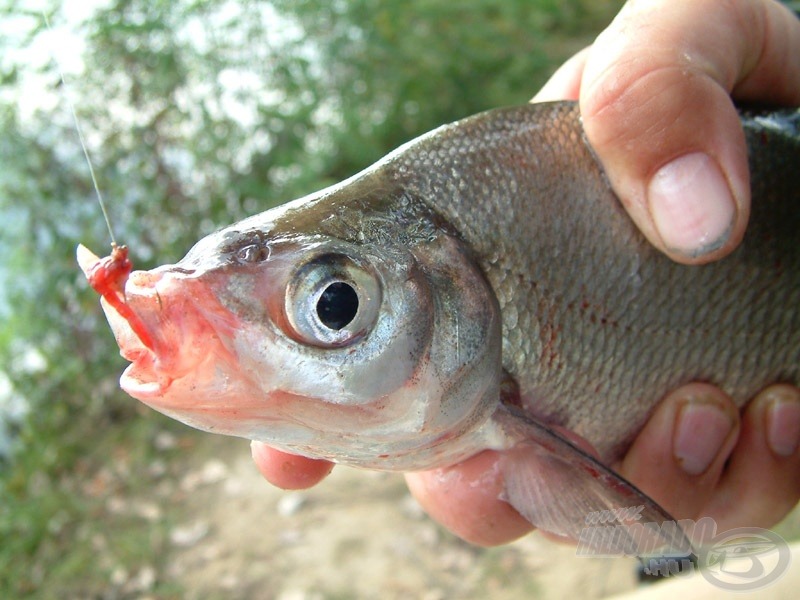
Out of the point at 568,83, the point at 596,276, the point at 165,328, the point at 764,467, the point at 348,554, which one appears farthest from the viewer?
the point at 348,554

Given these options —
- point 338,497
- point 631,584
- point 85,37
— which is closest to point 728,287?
point 631,584

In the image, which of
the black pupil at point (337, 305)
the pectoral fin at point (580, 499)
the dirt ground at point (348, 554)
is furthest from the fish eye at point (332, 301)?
the dirt ground at point (348, 554)

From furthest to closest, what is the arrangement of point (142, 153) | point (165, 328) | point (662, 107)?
point (142, 153)
point (662, 107)
point (165, 328)

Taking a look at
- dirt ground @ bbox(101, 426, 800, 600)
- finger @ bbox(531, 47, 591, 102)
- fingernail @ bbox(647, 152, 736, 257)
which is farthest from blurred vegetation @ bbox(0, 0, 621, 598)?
fingernail @ bbox(647, 152, 736, 257)

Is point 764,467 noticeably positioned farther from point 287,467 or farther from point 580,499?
point 287,467

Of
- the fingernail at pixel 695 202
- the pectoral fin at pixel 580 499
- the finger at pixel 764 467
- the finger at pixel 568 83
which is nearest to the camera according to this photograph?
the pectoral fin at pixel 580 499

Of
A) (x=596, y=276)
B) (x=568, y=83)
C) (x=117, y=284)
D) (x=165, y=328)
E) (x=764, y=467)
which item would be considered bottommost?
(x=764, y=467)

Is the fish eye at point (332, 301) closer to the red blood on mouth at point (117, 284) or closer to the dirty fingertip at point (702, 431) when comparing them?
the red blood on mouth at point (117, 284)

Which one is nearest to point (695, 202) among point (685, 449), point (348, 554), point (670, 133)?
point (670, 133)
